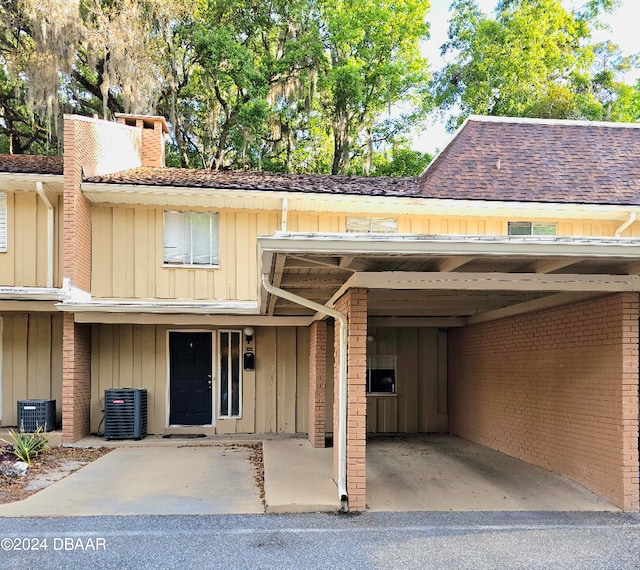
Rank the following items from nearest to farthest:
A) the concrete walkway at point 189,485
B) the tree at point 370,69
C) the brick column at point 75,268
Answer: the concrete walkway at point 189,485 < the brick column at point 75,268 < the tree at point 370,69

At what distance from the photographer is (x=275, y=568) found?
450cm

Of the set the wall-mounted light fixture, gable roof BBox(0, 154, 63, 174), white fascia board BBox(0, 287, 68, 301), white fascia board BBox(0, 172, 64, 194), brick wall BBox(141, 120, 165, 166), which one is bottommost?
the wall-mounted light fixture

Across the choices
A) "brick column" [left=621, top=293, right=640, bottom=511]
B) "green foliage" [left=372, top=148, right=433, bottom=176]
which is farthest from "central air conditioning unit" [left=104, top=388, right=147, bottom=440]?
"green foliage" [left=372, top=148, right=433, bottom=176]

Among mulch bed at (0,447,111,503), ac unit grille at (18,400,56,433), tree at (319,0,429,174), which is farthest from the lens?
tree at (319,0,429,174)

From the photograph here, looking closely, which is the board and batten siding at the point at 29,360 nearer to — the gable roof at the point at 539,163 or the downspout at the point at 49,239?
the downspout at the point at 49,239

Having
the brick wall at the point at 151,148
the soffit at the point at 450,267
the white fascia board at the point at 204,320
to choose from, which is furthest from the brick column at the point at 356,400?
the brick wall at the point at 151,148

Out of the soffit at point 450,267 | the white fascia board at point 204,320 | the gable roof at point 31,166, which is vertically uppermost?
the gable roof at point 31,166

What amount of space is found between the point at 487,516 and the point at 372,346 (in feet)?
20.7

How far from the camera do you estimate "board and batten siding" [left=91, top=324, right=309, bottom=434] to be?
1120cm

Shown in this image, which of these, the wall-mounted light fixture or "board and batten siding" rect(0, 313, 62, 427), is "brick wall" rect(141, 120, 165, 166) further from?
the wall-mounted light fixture

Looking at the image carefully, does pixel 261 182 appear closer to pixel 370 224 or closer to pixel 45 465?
pixel 370 224

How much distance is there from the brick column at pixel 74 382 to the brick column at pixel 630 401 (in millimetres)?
8140

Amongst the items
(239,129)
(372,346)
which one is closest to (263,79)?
(239,129)

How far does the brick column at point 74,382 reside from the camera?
9.97 m
